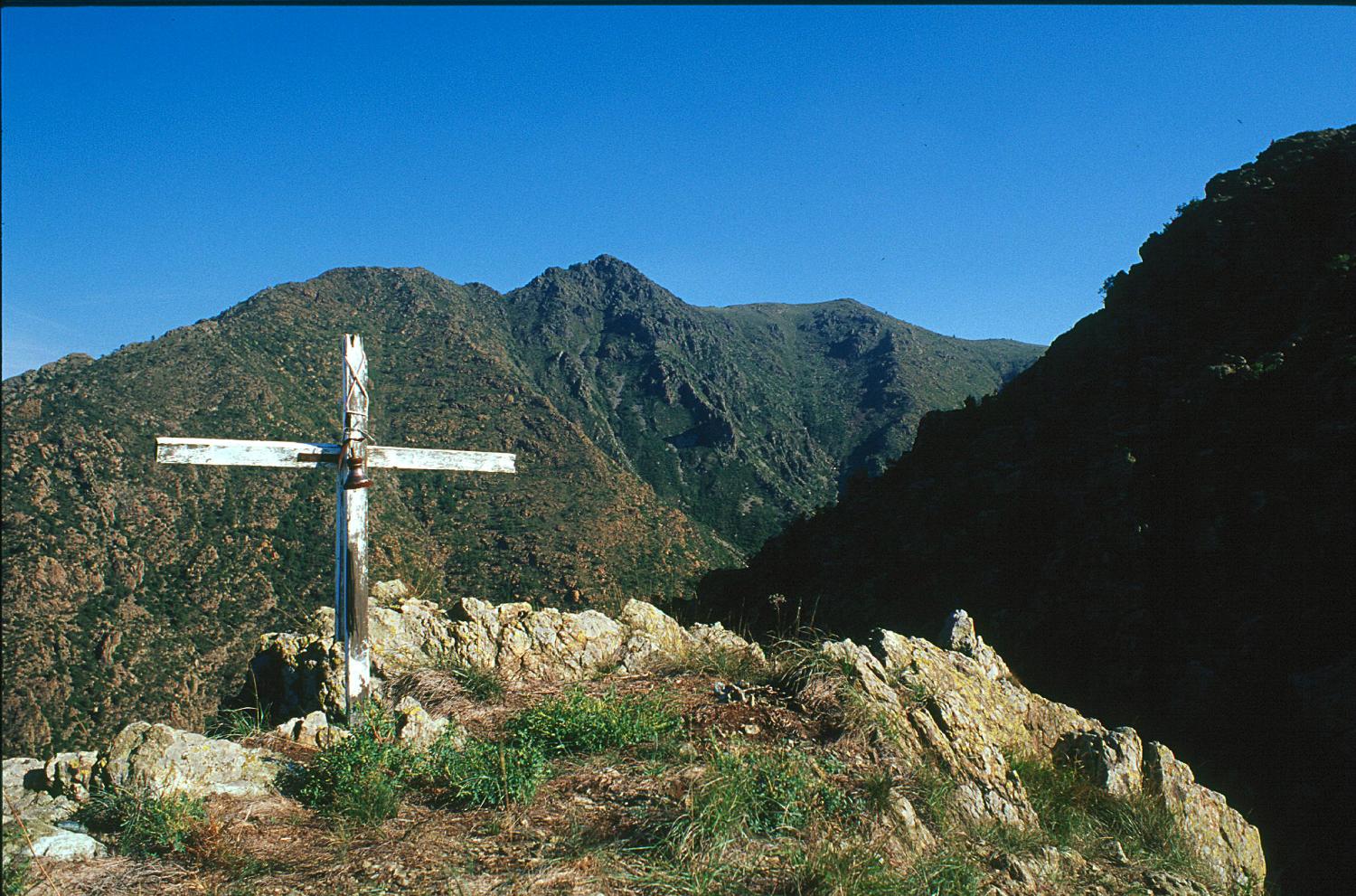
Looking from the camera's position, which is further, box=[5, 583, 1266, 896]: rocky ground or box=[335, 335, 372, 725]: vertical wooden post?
box=[335, 335, 372, 725]: vertical wooden post

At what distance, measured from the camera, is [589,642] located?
6.60 m

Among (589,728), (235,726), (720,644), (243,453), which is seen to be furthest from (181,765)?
(720,644)

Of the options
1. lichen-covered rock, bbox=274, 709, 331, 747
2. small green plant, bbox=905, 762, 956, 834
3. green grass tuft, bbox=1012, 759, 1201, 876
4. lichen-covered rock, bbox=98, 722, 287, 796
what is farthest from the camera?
lichen-covered rock, bbox=274, 709, 331, 747

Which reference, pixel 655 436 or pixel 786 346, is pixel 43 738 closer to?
pixel 655 436

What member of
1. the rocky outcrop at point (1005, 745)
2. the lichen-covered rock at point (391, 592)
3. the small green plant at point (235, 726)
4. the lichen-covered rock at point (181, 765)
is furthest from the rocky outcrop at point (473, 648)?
the lichen-covered rock at point (181, 765)

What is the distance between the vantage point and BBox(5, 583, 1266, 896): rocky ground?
124 inches

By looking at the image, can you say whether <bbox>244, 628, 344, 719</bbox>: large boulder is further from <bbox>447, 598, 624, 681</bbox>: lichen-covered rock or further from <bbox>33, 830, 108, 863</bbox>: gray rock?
<bbox>33, 830, 108, 863</bbox>: gray rock

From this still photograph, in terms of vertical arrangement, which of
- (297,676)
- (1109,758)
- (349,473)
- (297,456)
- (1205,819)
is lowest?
(1205,819)

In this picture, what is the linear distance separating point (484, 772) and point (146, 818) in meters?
1.45

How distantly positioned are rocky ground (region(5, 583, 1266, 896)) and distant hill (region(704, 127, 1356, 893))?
5.73m

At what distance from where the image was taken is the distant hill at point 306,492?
28.8 m

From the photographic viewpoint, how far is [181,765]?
12.7 ft

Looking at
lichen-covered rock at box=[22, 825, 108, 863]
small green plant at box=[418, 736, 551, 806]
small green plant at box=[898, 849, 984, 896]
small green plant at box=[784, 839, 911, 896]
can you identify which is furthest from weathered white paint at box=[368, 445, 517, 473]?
small green plant at box=[898, 849, 984, 896]

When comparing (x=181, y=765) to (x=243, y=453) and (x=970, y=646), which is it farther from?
(x=970, y=646)
